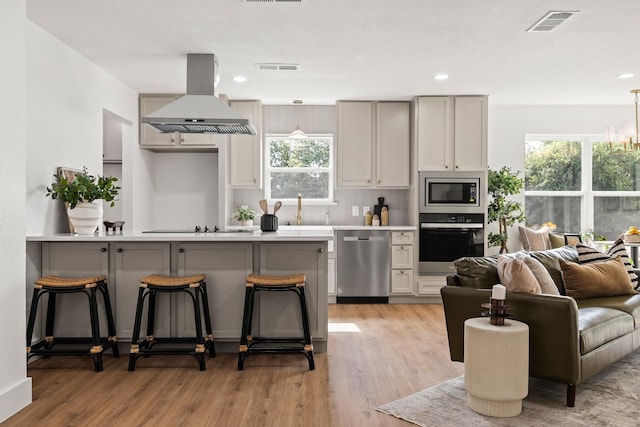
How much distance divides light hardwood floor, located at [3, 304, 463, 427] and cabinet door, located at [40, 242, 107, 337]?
0.76 feet

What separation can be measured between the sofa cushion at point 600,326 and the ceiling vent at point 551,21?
2.03 m

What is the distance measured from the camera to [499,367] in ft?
8.89

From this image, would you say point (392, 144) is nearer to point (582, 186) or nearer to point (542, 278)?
point (582, 186)

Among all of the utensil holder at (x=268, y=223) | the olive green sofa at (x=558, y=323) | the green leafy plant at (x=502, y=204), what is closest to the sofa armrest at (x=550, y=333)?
the olive green sofa at (x=558, y=323)

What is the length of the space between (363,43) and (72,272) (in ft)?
9.56

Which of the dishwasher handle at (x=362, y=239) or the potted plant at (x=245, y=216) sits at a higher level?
the potted plant at (x=245, y=216)

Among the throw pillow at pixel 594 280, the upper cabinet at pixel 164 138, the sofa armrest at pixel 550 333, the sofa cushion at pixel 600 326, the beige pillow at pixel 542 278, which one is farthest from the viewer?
the upper cabinet at pixel 164 138

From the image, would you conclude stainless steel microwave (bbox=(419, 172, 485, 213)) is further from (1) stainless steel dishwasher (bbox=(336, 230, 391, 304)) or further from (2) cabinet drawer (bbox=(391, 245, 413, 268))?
(1) stainless steel dishwasher (bbox=(336, 230, 391, 304))

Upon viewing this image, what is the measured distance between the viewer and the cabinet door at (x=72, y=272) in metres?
3.89

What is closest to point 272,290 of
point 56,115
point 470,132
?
point 56,115

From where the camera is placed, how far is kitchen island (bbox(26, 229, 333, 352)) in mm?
3904

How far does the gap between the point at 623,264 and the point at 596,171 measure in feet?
10.7

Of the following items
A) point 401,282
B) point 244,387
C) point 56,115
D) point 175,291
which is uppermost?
point 56,115

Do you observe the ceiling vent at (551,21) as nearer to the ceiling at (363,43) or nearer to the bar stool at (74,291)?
the ceiling at (363,43)
